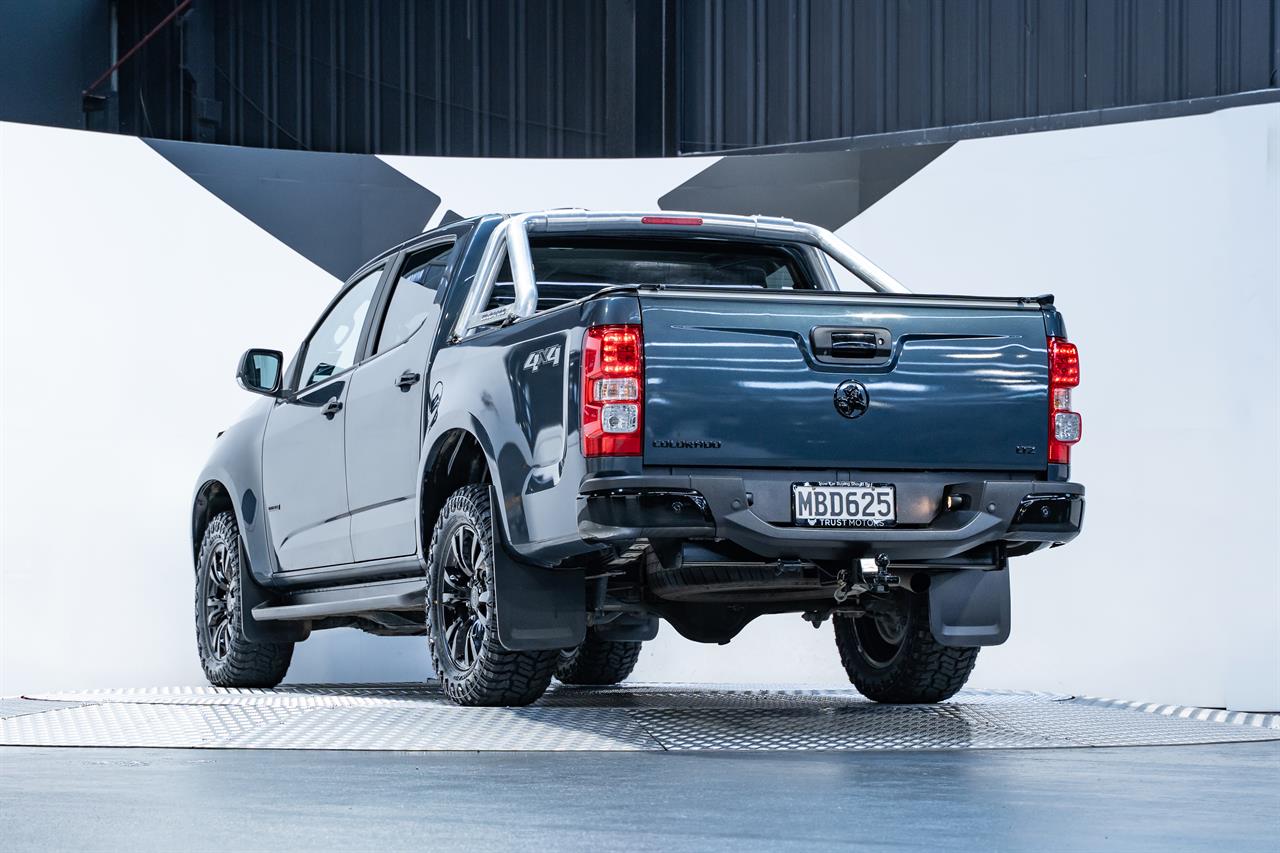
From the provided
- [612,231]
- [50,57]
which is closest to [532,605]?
[612,231]

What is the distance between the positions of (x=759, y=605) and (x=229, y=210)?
4.76m

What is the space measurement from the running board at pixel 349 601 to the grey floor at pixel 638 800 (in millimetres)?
1610

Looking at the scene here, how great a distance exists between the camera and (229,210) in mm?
9945

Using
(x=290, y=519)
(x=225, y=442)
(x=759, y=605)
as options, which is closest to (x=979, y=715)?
(x=759, y=605)

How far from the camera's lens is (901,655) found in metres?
6.89

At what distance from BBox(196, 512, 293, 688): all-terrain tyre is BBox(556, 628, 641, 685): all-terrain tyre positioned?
1470mm

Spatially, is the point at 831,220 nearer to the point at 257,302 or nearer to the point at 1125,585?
the point at 1125,585

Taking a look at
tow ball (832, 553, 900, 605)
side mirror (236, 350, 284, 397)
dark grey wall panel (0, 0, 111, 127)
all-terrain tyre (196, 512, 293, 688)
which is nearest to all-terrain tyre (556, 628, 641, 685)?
all-terrain tyre (196, 512, 293, 688)

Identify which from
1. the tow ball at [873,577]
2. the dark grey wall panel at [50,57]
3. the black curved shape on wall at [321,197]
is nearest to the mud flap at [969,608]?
the tow ball at [873,577]

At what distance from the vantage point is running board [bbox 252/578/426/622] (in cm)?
677

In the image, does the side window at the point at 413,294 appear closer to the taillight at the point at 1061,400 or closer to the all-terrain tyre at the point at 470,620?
the all-terrain tyre at the point at 470,620

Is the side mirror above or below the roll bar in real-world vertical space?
below

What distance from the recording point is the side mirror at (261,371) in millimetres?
7809

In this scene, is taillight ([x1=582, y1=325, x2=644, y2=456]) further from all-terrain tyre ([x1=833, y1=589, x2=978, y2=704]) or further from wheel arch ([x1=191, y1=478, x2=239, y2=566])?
wheel arch ([x1=191, y1=478, x2=239, y2=566])
